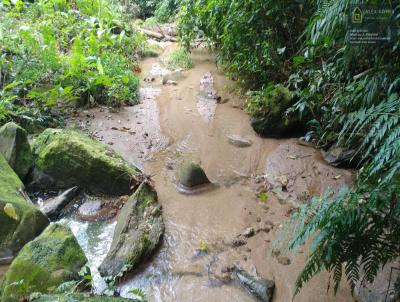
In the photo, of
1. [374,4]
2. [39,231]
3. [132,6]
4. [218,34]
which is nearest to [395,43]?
[374,4]

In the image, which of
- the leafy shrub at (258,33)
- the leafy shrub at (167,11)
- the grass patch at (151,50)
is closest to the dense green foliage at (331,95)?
the leafy shrub at (258,33)

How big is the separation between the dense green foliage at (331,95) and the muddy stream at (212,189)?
12.7 inches

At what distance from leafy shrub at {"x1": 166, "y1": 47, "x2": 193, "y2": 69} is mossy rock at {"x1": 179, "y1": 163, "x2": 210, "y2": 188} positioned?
438 cm

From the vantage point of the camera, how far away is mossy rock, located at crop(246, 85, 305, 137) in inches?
Answer: 183

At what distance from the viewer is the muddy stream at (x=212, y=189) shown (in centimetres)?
285

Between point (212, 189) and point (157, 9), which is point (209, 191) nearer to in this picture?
point (212, 189)

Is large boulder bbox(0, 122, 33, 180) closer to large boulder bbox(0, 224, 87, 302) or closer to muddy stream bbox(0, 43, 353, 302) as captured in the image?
muddy stream bbox(0, 43, 353, 302)

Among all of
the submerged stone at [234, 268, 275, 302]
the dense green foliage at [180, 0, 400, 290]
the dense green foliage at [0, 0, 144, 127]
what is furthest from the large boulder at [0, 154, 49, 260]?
the dense green foliage at [180, 0, 400, 290]

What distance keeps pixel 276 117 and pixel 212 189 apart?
1445 millimetres

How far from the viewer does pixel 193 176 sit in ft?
13.2

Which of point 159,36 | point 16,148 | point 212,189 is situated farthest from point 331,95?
point 159,36

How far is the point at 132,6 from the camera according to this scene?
43.6ft

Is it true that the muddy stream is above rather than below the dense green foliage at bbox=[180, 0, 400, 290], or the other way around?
below
